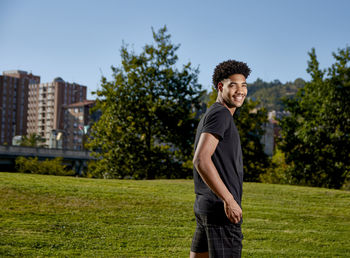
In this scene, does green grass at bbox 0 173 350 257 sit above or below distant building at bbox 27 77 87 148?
below

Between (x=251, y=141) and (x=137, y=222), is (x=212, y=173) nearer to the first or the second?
(x=137, y=222)

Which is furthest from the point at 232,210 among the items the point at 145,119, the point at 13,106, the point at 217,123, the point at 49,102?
the point at 49,102

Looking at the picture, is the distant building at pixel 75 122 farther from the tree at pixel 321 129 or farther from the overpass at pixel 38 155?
the tree at pixel 321 129

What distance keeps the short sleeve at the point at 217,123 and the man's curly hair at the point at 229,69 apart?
39cm

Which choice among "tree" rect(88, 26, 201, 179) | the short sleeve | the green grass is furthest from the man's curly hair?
"tree" rect(88, 26, 201, 179)

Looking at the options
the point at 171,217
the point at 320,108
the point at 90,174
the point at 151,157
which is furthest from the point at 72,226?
the point at 320,108

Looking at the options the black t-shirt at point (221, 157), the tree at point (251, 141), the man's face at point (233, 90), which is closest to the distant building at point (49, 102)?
the tree at point (251, 141)

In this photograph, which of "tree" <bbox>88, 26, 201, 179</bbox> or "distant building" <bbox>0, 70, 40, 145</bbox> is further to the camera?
"distant building" <bbox>0, 70, 40, 145</bbox>

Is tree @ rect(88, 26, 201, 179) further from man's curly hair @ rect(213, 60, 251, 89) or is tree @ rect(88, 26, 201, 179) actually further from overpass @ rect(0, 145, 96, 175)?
overpass @ rect(0, 145, 96, 175)

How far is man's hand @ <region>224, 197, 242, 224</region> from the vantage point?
3.03 metres

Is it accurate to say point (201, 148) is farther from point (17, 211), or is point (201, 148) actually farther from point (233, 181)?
point (17, 211)

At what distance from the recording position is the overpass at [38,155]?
6871 centimetres

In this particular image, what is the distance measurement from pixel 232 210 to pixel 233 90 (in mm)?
903

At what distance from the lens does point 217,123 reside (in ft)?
10.1
